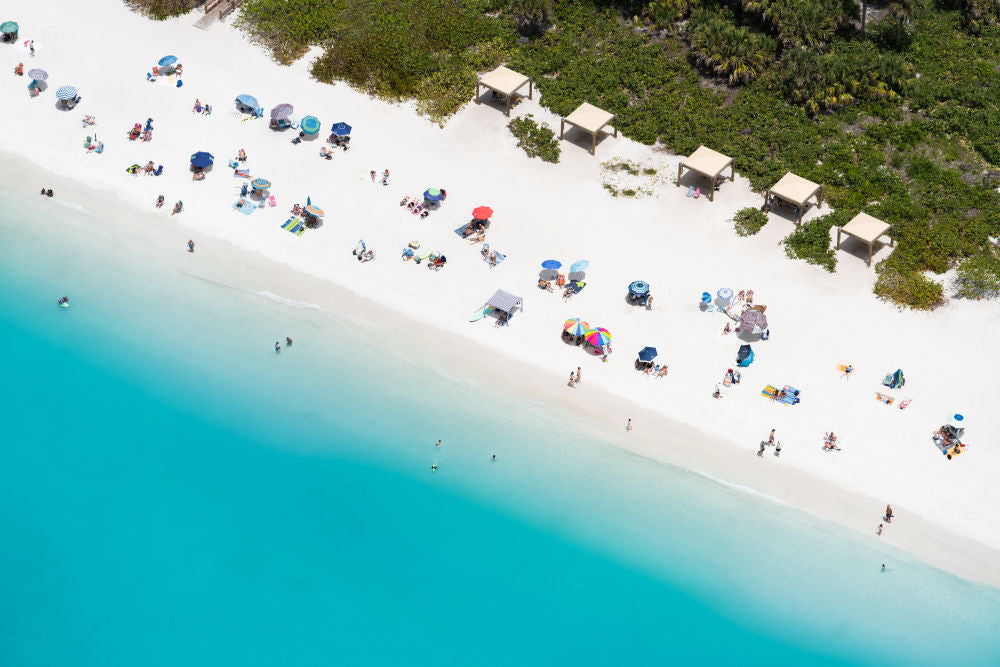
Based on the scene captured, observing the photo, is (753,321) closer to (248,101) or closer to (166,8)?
(248,101)

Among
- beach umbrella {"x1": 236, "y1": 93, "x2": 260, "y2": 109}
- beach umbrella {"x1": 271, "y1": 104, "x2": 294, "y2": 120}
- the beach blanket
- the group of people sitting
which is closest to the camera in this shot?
the beach blanket

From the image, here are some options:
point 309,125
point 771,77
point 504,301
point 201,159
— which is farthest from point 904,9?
point 201,159

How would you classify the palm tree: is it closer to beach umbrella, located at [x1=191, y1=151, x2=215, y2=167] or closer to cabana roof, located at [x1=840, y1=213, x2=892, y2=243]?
cabana roof, located at [x1=840, y1=213, x2=892, y2=243]

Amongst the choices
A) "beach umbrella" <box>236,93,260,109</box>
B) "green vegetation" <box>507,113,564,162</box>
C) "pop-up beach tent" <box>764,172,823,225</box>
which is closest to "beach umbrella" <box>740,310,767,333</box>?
"pop-up beach tent" <box>764,172,823,225</box>

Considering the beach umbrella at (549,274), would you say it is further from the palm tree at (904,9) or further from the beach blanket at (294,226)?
the palm tree at (904,9)

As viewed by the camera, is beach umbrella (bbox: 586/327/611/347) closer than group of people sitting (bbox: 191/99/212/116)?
Yes

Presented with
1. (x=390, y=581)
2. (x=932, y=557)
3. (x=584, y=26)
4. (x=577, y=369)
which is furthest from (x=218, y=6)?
(x=932, y=557)

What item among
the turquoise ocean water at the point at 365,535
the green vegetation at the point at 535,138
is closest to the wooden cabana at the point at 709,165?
the green vegetation at the point at 535,138
